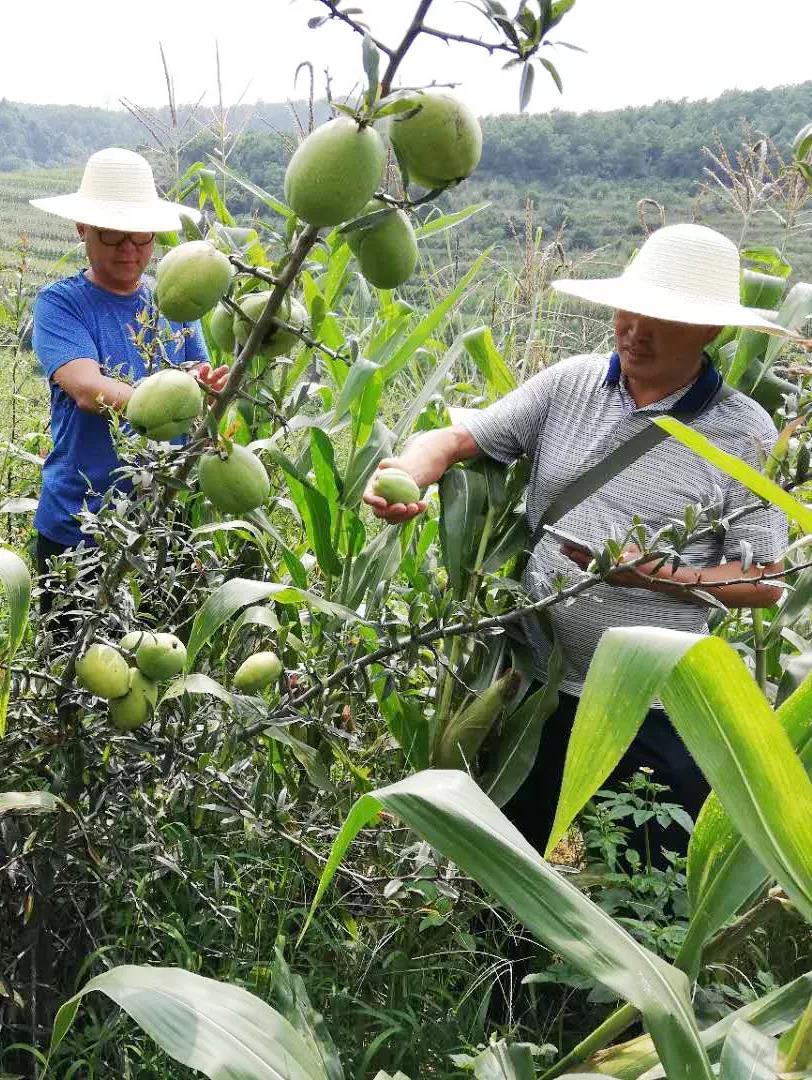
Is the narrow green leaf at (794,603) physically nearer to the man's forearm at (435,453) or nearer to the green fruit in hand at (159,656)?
the man's forearm at (435,453)

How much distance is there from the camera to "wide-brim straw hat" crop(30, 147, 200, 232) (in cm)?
184

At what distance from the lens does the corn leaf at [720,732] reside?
2.45ft

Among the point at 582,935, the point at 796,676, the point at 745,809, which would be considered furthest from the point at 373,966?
the point at 745,809

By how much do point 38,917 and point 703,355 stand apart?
1.27m

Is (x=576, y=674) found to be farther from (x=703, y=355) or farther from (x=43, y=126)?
(x=43, y=126)

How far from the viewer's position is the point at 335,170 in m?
0.77

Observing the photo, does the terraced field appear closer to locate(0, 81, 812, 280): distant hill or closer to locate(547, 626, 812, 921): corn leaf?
locate(0, 81, 812, 280): distant hill

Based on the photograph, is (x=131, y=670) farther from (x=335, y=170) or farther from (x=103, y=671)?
(x=335, y=170)

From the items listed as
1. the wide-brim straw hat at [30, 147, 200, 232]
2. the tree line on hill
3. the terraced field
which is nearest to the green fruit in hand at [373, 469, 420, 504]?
the wide-brim straw hat at [30, 147, 200, 232]

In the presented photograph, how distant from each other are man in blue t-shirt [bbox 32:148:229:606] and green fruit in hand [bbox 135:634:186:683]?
85cm

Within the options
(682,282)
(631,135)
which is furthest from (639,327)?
(631,135)

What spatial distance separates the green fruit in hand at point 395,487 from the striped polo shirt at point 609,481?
30 cm

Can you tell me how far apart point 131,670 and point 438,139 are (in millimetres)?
579

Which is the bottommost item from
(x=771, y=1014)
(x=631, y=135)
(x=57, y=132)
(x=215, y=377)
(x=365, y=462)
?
(x=771, y=1014)
